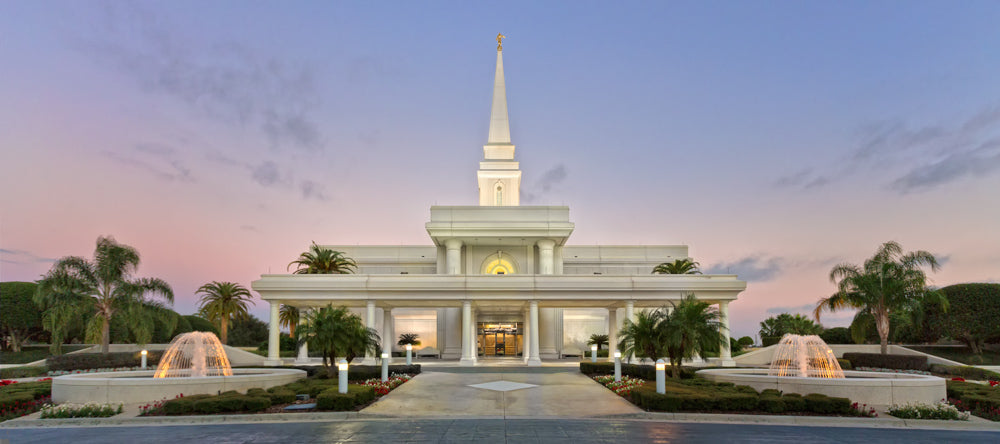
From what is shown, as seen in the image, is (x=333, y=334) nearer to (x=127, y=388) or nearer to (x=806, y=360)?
(x=127, y=388)

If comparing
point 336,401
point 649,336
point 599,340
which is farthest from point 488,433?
point 599,340

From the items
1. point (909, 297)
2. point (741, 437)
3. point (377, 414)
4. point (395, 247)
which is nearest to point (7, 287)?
point (395, 247)

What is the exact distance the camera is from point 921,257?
4162 cm

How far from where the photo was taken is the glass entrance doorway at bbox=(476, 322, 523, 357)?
51094 millimetres

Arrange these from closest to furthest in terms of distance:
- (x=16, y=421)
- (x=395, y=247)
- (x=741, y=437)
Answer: (x=741, y=437) < (x=16, y=421) < (x=395, y=247)

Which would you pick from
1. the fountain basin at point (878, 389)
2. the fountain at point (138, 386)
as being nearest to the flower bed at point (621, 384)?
the fountain basin at point (878, 389)

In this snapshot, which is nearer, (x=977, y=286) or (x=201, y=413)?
(x=201, y=413)

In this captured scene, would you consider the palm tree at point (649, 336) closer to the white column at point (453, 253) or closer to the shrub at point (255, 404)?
the shrub at point (255, 404)

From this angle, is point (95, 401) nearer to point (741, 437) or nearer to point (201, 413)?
point (201, 413)

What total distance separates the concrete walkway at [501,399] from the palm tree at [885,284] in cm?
2326

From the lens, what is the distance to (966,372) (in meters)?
34.3

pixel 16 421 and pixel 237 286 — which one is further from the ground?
pixel 237 286

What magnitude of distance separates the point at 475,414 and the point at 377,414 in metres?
2.85

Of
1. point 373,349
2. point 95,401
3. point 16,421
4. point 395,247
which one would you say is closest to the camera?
point 16,421
